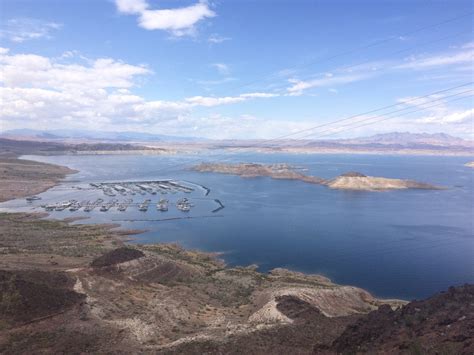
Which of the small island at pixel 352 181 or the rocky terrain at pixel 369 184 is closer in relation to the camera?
the rocky terrain at pixel 369 184

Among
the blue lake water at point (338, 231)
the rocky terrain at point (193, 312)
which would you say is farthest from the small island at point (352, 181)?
the rocky terrain at point (193, 312)

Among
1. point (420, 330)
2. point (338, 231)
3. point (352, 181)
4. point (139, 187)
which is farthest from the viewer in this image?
point (352, 181)

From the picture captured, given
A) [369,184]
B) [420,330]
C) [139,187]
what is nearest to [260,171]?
[369,184]

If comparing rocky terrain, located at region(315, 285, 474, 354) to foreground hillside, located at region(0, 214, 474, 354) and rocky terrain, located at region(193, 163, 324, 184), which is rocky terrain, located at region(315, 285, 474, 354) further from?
rocky terrain, located at region(193, 163, 324, 184)

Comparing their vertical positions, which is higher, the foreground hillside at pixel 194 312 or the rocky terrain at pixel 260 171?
the rocky terrain at pixel 260 171

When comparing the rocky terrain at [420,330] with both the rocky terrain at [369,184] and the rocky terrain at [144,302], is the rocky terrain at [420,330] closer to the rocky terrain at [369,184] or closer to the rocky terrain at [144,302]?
the rocky terrain at [144,302]

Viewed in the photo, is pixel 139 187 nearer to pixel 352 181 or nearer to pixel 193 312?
pixel 352 181

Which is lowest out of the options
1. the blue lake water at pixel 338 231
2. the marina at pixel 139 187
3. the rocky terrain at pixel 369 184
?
the blue lake water at pixel 338 231

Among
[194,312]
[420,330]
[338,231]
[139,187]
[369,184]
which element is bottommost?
[338,231]

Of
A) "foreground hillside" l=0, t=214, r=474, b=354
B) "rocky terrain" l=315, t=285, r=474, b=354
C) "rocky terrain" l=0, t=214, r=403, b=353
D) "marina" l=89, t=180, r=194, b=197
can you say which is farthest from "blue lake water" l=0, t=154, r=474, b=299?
"rocky terrain" l=315, t=285, r=474, b=354

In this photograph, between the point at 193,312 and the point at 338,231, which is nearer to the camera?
the point at 193,312
